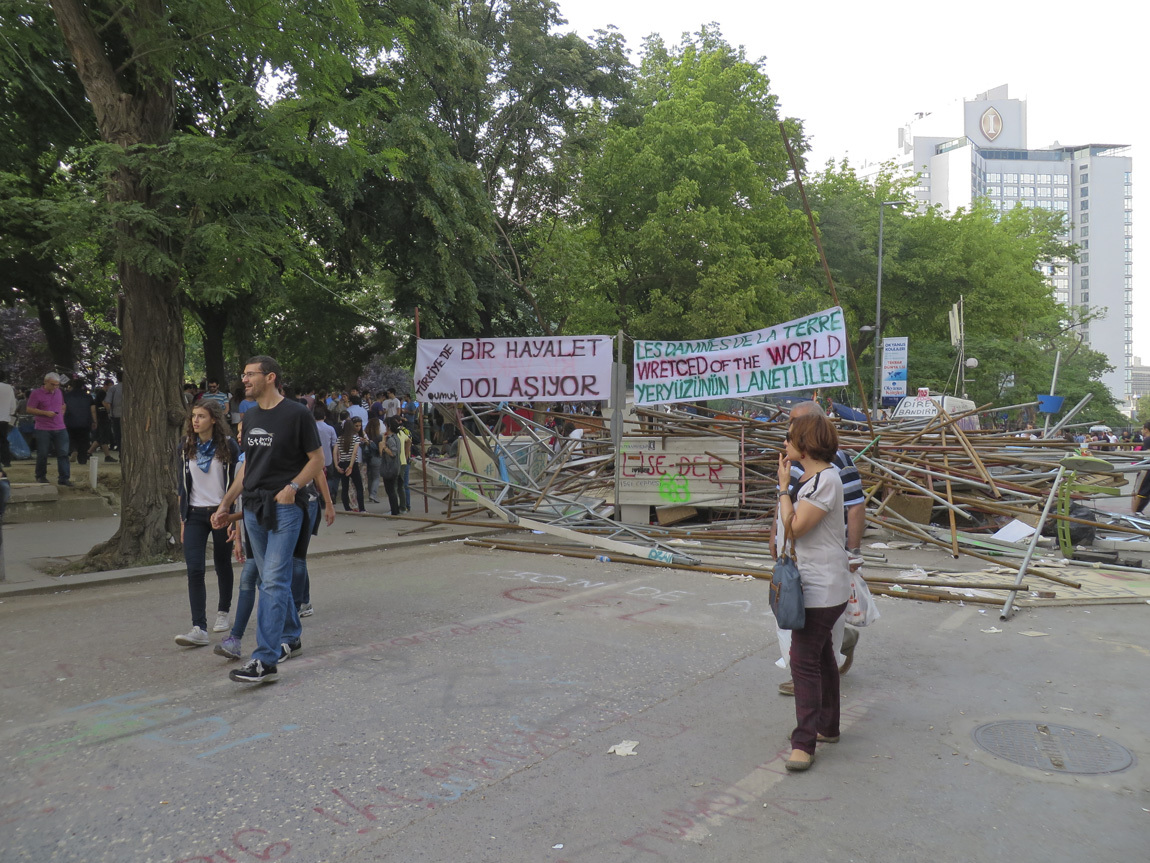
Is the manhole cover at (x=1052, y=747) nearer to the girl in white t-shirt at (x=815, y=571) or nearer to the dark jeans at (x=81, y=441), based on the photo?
the girl in white t-shirt at (x=815, y=571)

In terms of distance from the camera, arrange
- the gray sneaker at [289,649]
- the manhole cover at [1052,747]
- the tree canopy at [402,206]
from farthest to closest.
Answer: the tree canopy at [402,206], the gray sneaker at [289,649], the manhole cover at [1052,747]

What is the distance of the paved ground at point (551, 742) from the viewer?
11.2ft

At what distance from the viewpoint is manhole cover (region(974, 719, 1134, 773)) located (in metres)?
4.17

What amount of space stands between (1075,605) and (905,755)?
4707mm

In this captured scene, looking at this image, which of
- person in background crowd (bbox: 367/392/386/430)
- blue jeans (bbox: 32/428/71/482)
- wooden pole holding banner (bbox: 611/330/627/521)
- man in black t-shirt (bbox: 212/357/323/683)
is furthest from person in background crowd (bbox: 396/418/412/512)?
man in black t-shirt (bbox: 212/357/323/683)

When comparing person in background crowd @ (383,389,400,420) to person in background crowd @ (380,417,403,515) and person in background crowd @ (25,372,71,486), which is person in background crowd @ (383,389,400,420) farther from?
person in background crowd @ (25,372,71,486)

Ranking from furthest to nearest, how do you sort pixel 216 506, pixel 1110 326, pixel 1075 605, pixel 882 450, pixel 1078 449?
pixel 1110 326 < pixel 1078 449 < pixel 882 450 < pixel 1075 605 < pixel 216 506

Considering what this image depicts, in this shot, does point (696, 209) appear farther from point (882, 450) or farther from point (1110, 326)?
point (1110, 326)

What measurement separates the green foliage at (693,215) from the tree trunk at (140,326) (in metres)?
19.9

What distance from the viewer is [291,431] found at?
5477 millimetres

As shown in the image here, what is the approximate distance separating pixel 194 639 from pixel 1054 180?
20122 centimetres

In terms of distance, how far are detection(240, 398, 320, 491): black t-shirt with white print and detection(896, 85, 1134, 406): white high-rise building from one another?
172 m

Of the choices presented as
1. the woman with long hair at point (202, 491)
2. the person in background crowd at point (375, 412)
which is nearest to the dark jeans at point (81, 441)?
the person in background crowd at point (375, 412)

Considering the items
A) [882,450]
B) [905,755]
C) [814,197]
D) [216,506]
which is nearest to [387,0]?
[882,450]
